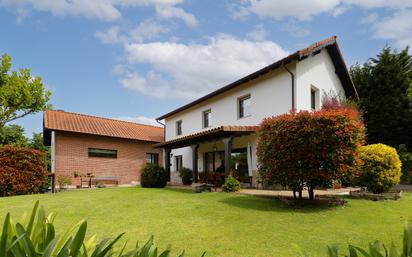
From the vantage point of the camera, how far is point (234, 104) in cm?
1741

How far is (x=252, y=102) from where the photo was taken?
16.0m

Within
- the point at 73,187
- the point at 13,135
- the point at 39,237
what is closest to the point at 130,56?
the point at 73,187

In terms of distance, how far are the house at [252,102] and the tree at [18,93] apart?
34.9 feet

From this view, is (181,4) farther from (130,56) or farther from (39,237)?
(39,237)

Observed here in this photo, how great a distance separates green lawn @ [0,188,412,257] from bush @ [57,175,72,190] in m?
8.63

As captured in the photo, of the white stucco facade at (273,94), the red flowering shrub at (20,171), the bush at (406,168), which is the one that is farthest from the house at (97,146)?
the bush at (406,168)

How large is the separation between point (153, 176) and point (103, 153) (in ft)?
21.8

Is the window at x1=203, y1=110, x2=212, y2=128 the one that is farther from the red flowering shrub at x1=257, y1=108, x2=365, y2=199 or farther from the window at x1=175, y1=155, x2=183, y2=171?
the red flowering shrub at x1=257, y1=108, x2=365, y2=199

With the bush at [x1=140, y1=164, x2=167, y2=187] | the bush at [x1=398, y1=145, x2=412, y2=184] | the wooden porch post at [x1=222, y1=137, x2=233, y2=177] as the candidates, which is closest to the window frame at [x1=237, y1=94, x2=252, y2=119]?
the wooden porch post at [x1=222, y1=137, x2=233, y2=177]

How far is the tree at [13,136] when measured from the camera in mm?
29208

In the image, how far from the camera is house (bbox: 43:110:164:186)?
1939cm

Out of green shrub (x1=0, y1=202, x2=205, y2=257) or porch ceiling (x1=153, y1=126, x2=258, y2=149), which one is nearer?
green shrub (x1=0, y1=202, x2=205, y2=257)

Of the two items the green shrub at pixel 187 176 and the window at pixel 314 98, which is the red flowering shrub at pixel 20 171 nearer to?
the green shrub at pixel 187 176

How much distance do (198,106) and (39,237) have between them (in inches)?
758
